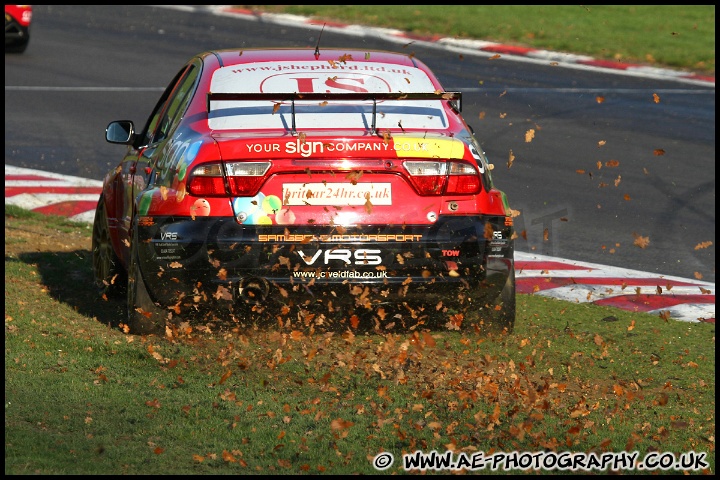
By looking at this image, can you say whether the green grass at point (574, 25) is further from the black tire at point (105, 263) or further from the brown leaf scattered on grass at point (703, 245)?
the black tire at point (105, 263)

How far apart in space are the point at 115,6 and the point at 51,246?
17858mm

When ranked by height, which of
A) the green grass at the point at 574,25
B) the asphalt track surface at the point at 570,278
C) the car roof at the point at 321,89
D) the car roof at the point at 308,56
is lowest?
the asphalt track surface at the point at 570,278

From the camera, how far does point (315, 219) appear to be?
643 centimetres

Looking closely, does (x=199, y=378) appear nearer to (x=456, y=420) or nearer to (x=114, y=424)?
(x=114, y=424)

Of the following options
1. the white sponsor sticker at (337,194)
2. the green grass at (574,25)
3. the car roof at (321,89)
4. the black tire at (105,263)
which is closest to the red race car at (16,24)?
the green grass at (574,25)

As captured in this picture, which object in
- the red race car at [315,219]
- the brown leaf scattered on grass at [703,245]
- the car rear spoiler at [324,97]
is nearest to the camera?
the red race car at [315,219]

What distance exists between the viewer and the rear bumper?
646cm

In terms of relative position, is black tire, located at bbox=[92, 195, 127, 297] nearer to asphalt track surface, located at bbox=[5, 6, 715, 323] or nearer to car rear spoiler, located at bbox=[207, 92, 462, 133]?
car rear spoiler, located at bbox=[207, 92, 462, 133]

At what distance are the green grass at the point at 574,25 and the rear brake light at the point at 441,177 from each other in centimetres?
1500

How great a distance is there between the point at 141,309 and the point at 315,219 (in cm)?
111

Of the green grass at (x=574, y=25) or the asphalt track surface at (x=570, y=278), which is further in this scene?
the green grass at (x=574, y=25)

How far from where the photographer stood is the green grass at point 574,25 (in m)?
22.0

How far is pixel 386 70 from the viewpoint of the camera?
756 centimetres

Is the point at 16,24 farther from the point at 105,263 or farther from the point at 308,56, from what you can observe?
the point at 308,56
